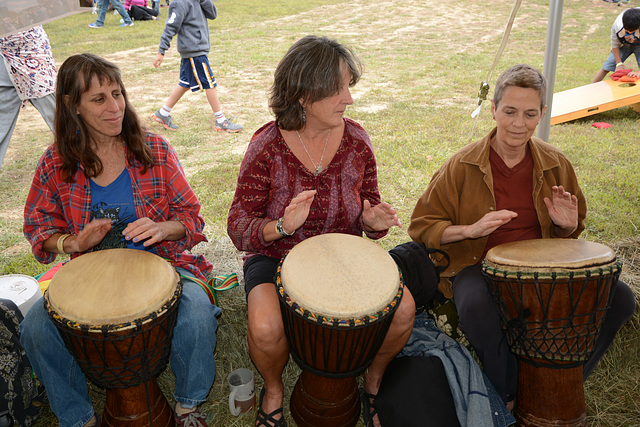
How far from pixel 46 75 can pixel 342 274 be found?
354 centimetres

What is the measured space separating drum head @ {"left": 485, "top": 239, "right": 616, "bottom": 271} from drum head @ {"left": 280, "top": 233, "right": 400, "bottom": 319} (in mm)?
444

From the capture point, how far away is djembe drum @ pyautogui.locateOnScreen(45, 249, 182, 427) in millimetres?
1863

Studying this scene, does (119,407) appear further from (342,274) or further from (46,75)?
(46,75)

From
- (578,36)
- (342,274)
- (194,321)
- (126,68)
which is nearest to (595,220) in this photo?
(342,274)

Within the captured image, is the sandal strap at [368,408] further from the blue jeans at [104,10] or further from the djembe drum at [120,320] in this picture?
the blue jeans at [104,10]

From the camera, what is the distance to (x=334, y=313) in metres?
1.90

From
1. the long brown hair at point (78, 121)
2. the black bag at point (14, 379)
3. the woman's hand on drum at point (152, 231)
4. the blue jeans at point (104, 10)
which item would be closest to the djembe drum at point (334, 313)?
the woman's hand on drum at point (152, 231)

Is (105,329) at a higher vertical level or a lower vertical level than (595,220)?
higher

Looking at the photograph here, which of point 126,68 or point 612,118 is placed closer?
point 612,118

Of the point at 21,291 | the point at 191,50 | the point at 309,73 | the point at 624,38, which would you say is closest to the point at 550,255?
the point at 309,73

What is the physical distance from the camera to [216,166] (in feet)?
16.9

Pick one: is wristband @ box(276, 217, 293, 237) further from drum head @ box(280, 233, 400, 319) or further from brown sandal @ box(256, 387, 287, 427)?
brown sandal @ box(256, 387, 287, 427)

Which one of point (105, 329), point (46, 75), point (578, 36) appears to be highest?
point (46, 75)

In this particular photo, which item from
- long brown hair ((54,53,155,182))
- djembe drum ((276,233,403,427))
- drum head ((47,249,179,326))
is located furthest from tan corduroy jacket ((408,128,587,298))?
long brown hair ((54,53,155,182))
